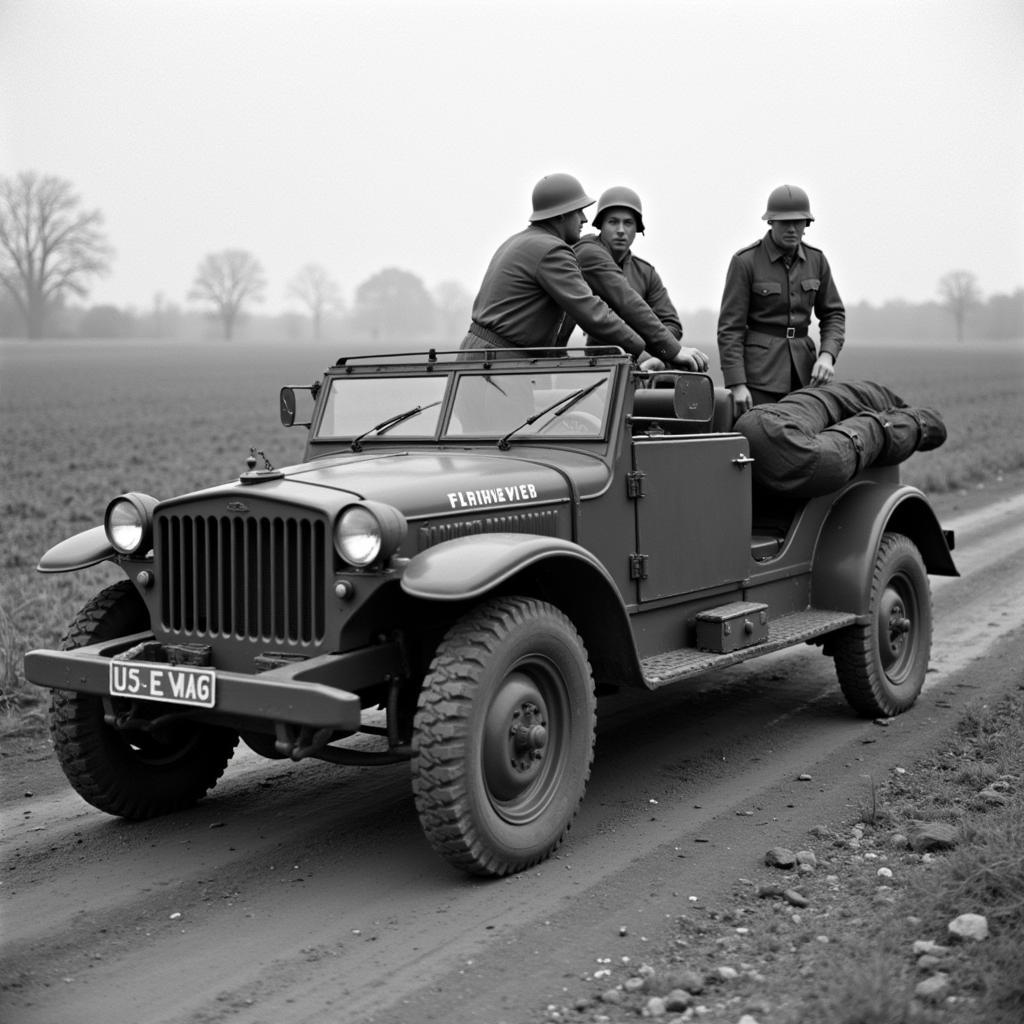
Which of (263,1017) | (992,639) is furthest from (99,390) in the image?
(263,1017)

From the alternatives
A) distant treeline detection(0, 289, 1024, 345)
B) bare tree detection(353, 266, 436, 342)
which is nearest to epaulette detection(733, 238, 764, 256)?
distant treeline detection(0, 289, 1024, 345)

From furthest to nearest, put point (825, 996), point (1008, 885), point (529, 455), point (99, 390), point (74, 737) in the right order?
point (99, 390) < point (529, 455) < point (74, 737) < point (1008, 885) < point (825, 996)

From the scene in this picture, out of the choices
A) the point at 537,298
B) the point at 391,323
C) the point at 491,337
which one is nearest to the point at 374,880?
the point at 491,337

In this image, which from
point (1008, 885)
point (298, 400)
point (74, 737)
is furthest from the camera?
point (298, 400)

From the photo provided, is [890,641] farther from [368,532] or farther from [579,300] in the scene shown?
[368,532]

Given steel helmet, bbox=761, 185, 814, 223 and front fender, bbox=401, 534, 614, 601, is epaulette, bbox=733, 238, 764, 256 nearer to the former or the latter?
steel helmet, bbox=761, 185, 814, 223

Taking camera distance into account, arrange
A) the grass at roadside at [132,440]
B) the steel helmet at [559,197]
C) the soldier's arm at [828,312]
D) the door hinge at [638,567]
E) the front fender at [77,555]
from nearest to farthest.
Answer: the front fender at [77,555], the door hinge at [638,567], the steel helmet at [559,197], the soldier's arm at [828,312], the grass at roadside at [132,440]

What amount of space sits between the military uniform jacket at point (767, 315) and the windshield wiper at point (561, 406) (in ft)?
6.52

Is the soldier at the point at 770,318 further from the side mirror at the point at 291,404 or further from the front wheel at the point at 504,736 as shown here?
the front wheel at the point at 504,736

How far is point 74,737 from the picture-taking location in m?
4.80

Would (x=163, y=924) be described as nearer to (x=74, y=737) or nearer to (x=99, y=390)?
(x=74, y=737)

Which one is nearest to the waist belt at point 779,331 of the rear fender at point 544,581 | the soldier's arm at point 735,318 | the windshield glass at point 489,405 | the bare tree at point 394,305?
the soldier's arm at point 735,318

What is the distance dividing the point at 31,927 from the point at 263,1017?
3.44 ft

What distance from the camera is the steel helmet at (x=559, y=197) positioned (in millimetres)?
5973
